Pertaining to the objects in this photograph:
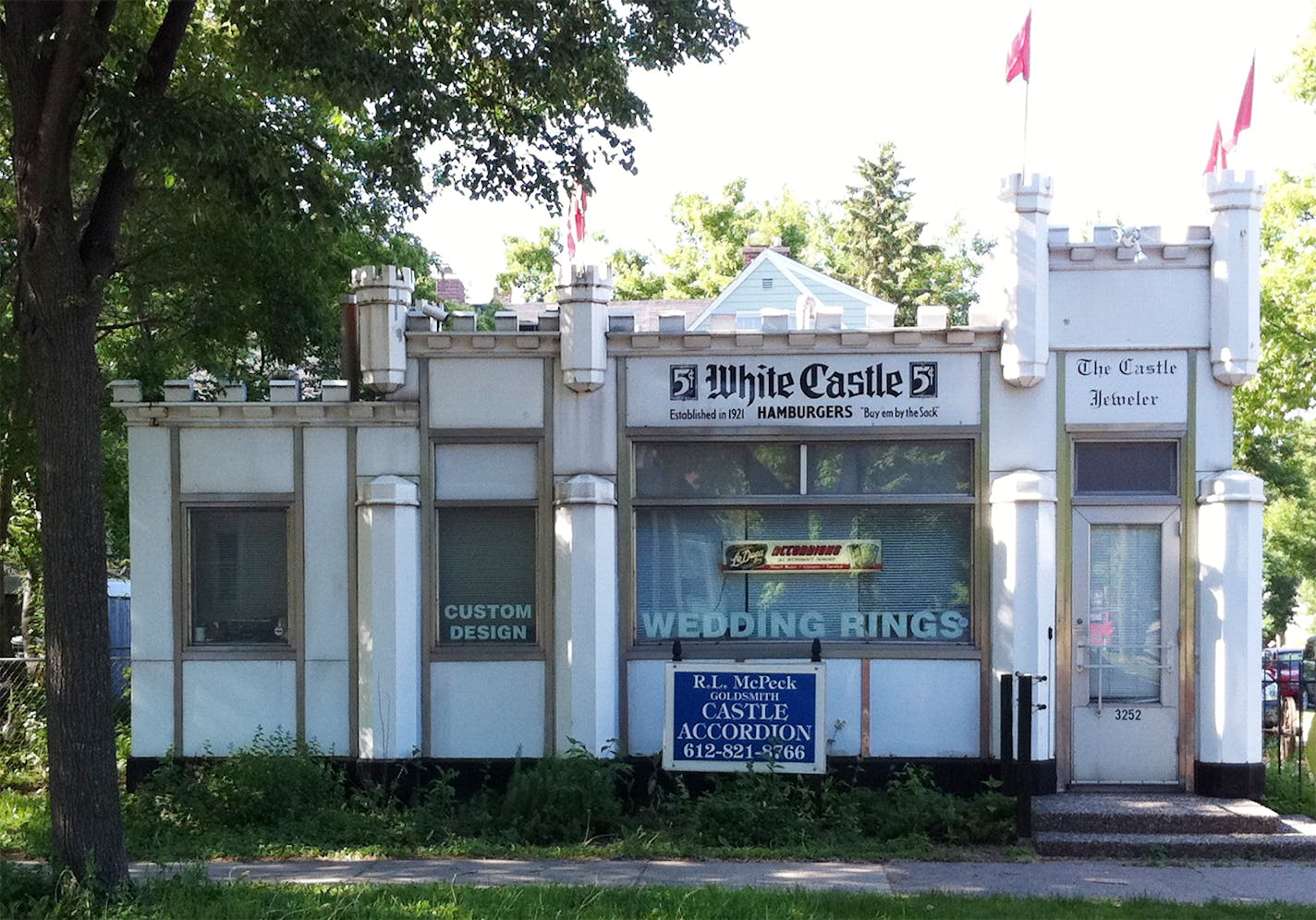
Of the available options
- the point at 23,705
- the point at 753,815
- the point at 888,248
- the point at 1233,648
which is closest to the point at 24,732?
the point at 23,705

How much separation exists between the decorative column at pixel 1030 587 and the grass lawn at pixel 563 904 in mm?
2777

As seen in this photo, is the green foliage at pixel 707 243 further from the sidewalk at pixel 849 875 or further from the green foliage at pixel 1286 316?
the sidewalk at pixel 849 875

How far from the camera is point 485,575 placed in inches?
491

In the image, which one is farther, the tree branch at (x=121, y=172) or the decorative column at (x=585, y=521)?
the decorative column at (x=585, y=521)

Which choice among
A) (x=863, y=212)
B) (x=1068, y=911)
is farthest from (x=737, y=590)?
(x=863, y=212)

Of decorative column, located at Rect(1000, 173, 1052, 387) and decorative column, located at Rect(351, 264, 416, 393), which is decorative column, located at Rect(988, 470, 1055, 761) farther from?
decorative column, located at Rect(351, 264, 416, 393)

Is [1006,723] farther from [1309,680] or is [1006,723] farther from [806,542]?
[1309,680]

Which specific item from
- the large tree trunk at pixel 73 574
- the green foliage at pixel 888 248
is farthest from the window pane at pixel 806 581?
the green foliage at pixel 888 248

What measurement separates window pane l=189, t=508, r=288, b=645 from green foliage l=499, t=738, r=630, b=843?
2432 millimetres

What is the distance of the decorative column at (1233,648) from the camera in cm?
1168

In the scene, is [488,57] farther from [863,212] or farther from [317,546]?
[863,212]

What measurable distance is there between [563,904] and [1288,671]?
49.5 feet

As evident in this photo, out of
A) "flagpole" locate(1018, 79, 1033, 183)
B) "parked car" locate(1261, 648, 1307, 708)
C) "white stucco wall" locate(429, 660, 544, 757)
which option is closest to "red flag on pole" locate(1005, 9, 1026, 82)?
"flagpole" locate(1018, 79, 1033, 183)

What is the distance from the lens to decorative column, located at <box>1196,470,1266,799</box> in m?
11.7
